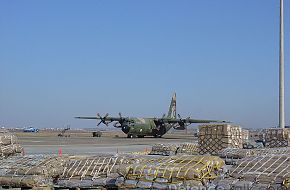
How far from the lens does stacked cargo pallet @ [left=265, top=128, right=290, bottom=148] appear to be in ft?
75.6

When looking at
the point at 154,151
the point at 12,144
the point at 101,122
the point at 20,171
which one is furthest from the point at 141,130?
the point at 20,171

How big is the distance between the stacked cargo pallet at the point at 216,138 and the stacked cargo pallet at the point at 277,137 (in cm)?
405

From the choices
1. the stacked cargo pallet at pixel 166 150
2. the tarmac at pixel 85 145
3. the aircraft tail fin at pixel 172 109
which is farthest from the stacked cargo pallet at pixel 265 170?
the aircraft tail fin at pixel 172 109

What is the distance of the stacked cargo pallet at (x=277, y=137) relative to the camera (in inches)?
907

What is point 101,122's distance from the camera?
65.4m

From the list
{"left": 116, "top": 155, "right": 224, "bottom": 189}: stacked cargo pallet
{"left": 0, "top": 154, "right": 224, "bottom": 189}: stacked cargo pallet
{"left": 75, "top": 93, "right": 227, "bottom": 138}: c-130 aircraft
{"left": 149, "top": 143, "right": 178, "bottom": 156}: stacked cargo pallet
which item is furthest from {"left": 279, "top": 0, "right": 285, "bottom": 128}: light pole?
{"left": 75, "top": 93, "right": 227, "bottom": 138}: c-130 aircraft

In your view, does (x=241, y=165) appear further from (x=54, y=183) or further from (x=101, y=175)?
(x=54, y=183)

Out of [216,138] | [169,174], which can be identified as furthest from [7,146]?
[216,138]

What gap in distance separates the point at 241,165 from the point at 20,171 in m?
5.86

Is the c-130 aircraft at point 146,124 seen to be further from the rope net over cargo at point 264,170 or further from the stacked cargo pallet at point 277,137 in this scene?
the rope net over cargo at point 264,170

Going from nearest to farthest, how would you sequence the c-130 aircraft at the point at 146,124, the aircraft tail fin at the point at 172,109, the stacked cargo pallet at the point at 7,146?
the stacked cargo pallet at the point at 7,146
the c-130 aircraft at the point at 146,124
the aircraft tail fin at the point at 172,109

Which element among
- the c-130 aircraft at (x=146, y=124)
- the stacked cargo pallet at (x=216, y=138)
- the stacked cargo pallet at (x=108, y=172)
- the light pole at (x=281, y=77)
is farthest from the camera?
the c-130 aircraft at (x=146, y=124)

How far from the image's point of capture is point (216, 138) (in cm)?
1992

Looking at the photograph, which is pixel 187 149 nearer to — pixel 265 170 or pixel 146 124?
pixel 265 170
